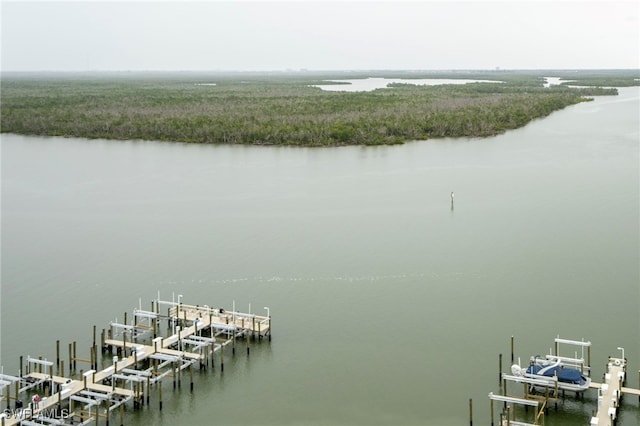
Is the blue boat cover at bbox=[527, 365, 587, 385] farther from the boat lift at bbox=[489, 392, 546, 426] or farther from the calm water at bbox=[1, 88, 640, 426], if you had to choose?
the boat lift at bbox=[489, 392, 546, 426]

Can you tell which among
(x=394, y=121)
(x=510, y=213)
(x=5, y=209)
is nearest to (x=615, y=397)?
(x=510, y=213)

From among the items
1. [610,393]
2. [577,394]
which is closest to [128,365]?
[577,394]

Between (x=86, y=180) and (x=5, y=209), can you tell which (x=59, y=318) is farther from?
(x=86, y=180)

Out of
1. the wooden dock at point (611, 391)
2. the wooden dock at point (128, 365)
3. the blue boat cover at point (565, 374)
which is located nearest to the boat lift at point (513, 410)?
the blue boat cover at point (565, 374)

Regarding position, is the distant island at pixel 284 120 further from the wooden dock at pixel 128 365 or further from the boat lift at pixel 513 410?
the boat lift at pixel 513 410

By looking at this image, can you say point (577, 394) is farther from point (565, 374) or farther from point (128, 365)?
point (128, 365)
